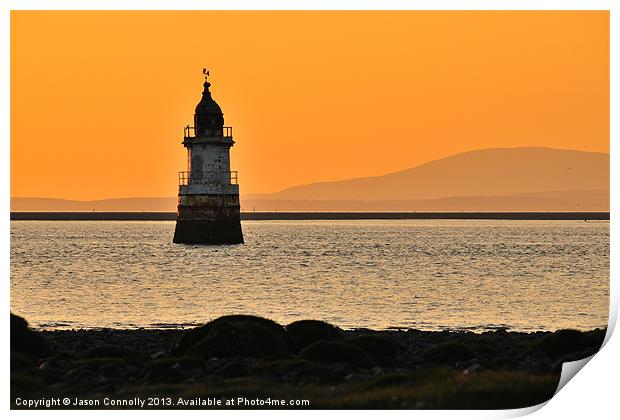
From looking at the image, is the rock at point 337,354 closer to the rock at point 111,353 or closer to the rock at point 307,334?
the rock at point 307,334

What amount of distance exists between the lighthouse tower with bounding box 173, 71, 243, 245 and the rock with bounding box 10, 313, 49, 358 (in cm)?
4814

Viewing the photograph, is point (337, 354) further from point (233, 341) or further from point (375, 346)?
point (233, 341)

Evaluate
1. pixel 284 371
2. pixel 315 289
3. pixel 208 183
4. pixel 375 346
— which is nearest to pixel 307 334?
pixel 375 346

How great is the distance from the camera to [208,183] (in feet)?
231

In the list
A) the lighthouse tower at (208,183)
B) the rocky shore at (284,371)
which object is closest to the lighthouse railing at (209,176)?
the lighthouse tower at (208,183)

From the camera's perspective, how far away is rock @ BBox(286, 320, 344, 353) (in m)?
23.1

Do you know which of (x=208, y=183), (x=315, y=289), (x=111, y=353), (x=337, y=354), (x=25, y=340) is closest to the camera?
(x=337, y=354)

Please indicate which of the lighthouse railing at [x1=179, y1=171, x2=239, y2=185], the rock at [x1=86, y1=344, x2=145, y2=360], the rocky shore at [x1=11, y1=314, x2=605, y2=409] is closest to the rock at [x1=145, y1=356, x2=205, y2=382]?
the rocky shore at [x1=11, y1=314, x2=605, y2=409]

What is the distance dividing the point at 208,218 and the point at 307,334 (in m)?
48.8

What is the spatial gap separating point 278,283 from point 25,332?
129ft

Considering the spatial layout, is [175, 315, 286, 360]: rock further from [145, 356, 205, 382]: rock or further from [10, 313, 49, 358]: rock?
[10, 313, 49, 358]: rock

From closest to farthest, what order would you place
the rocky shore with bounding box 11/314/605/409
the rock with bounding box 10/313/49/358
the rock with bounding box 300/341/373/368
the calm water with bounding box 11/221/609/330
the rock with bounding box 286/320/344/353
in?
the rocky shore with bounding box 11/314/605/409, the rock with bounding box 300/341/373/368, the rock with bounding box 10/313/49/358, the rock with bounding box 286/320/344/353, the calm water with bounding box 11/221/609/330

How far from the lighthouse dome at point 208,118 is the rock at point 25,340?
48.8 metres
